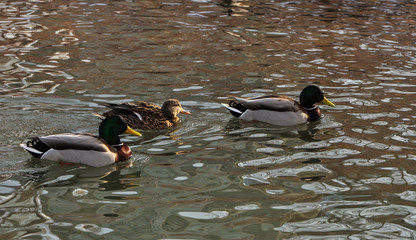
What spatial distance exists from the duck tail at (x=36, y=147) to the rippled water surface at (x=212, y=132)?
0.13 m

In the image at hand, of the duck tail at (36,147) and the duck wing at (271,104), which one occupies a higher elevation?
the duck tail at (36,147)

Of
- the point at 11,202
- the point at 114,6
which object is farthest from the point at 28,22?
the point at 11,202

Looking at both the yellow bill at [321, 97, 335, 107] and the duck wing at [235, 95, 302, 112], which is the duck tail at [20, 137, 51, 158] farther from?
the yellow bill at [321, 97, 335, 107]

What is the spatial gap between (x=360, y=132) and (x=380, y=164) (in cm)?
141

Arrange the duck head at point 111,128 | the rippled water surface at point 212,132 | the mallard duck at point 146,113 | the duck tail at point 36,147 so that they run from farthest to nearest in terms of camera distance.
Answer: the mallard duck at point 146,113 → the duck head at point 111,128 → the duck tail at point 36,147 → the rippled water surface at point 212,132

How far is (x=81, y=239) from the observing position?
246 inches

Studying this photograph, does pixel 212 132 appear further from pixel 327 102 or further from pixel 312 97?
pixel 327 102

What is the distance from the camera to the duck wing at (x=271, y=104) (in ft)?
34.4

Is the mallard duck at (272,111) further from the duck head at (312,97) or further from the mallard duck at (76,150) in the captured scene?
the mallard duck at (76,150)

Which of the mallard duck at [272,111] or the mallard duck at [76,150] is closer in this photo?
the mallard duck at [76,150]

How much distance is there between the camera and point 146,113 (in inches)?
402

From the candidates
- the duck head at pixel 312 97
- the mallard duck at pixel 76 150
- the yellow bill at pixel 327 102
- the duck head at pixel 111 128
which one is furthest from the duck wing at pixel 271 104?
the mallard duck at pixel 76 150

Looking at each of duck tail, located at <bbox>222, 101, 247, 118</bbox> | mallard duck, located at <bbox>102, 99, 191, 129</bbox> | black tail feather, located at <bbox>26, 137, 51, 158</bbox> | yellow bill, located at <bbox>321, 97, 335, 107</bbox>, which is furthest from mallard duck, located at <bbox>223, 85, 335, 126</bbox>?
black tail feather, located at <bbox>26, 137, 51, 158</bbox>

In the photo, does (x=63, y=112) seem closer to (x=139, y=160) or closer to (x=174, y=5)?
(x=139, y=160)
